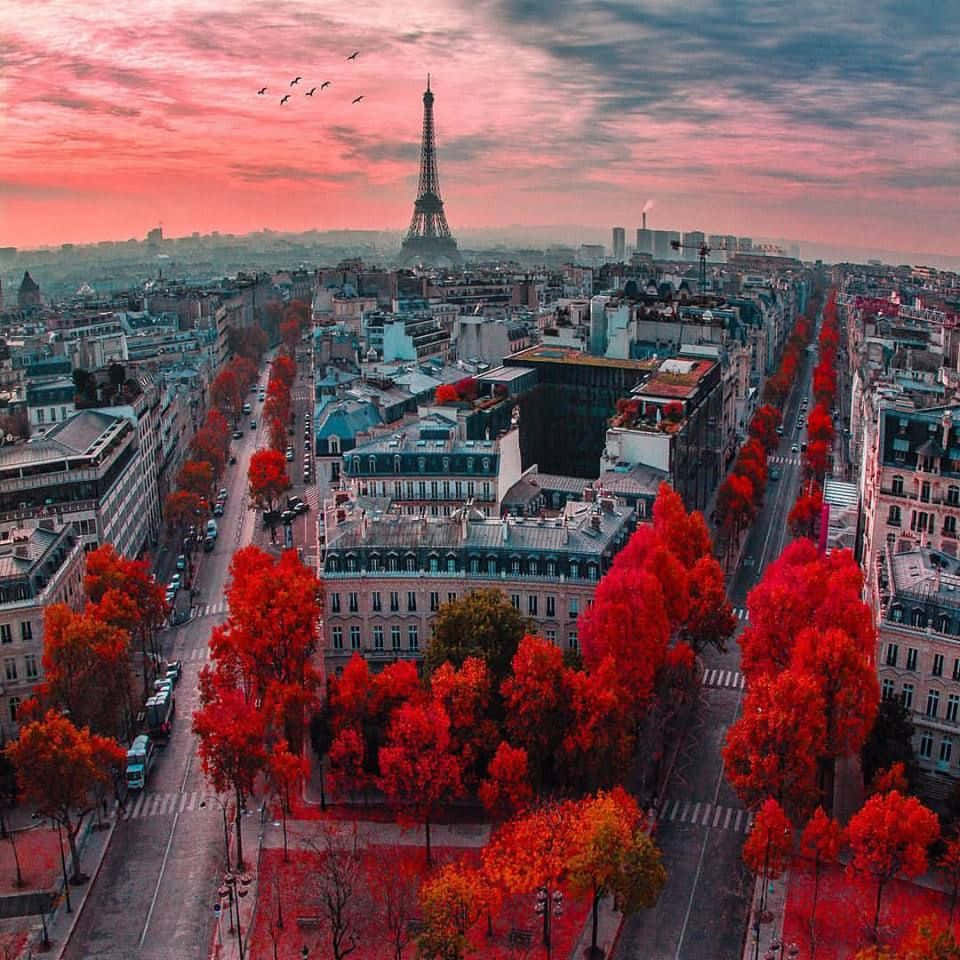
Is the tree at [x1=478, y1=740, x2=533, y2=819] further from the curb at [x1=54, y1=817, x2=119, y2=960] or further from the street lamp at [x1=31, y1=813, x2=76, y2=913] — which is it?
the street lamp at [x1=31, y1=813, x2=76, y2=913]

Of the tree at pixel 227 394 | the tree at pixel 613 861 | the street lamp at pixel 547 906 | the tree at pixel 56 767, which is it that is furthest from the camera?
the tree at pixel 227 394

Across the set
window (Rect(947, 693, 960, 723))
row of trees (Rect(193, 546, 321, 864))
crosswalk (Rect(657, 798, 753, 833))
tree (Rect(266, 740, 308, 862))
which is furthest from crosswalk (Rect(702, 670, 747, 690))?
tree (Rect(266, 740, 308, 862))

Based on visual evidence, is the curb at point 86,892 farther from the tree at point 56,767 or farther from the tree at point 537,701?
the tree at point 537,701

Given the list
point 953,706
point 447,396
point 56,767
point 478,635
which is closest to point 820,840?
point 953,706

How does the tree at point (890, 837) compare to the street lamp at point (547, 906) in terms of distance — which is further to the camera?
the street lamp at point (547, 906)

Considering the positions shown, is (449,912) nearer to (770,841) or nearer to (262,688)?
(770,841)

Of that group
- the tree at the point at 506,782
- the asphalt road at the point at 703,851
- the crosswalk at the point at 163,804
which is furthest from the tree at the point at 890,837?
the crosswalk at the point at 163,804
